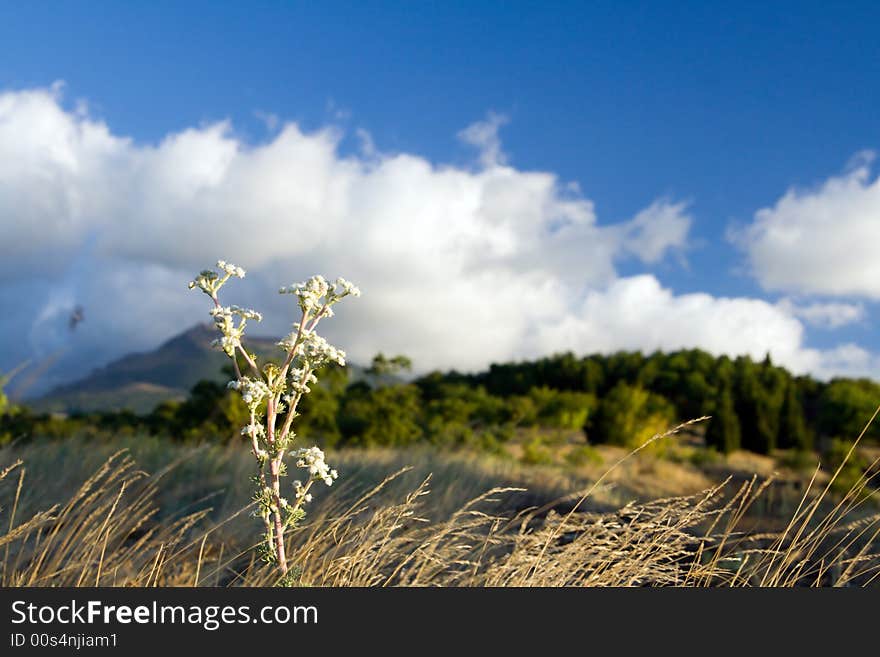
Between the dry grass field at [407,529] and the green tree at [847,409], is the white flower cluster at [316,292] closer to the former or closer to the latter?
the dry grass field at [407,529]

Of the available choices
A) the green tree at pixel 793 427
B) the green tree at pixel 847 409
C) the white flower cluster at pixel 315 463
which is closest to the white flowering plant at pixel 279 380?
the white flower cluster at pixel 315 463

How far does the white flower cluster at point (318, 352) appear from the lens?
2635mm

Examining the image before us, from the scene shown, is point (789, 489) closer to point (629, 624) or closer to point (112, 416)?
point (629, 624)

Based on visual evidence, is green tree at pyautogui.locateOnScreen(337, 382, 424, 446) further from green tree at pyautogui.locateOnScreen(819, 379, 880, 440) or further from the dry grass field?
green tree at pyautogui.locateOnScreen(819, 379, 880, 440)

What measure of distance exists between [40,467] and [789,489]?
12.0 m

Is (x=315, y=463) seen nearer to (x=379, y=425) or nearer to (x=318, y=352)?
(x=318, y=352)

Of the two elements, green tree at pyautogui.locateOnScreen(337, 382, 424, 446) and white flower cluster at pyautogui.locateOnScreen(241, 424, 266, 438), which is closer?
white flower cluster at pyautogui.locateOnScreen(241, 424, 266, 438)

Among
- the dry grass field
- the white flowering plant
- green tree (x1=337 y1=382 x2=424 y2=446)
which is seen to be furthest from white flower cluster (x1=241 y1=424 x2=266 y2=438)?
green tree (x1=337 y1=382 x2=424 y2=446)

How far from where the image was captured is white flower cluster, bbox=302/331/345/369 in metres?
2.63

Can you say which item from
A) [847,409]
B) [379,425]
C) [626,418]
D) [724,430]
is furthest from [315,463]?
[847,409]

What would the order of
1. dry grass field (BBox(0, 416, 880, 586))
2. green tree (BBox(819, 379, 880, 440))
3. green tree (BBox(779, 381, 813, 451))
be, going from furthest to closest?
green tree (BBox(779, 381, 813, 451)) → green tree (BBox(819, 379, 880, 440)) → dry grass field (BBox(0, 416, 880, 586))

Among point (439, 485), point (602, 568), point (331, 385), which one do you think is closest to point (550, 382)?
point (331, 385)

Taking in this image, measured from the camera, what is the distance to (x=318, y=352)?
2.69 metres

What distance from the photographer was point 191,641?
274cm
